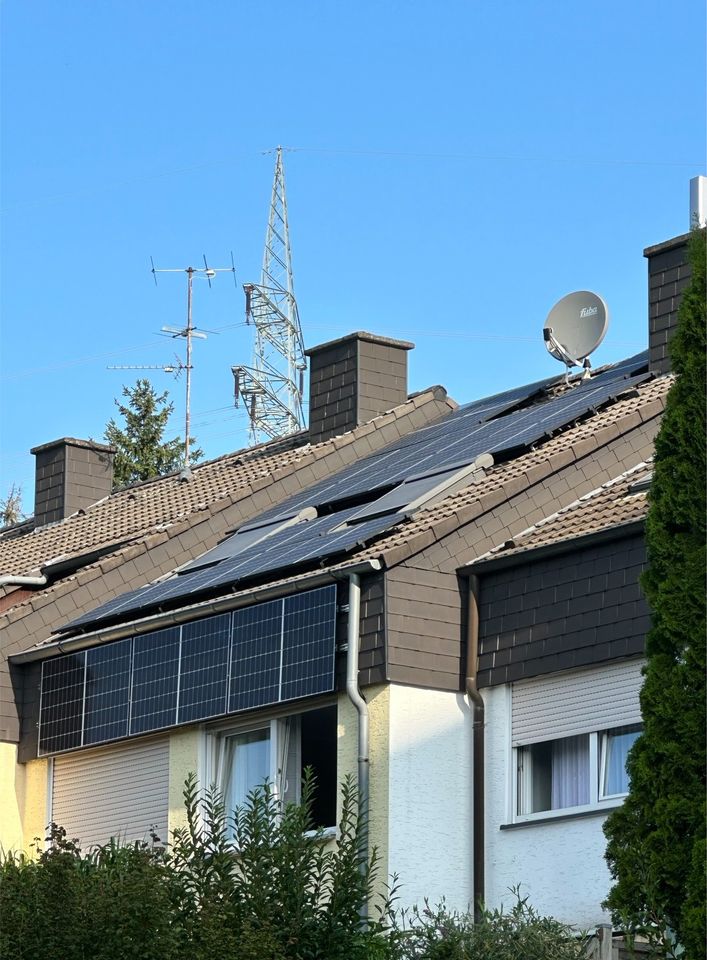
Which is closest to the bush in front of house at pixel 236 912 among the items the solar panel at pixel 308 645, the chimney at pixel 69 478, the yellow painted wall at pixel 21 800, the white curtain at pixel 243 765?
the solar panel at pixel 308 645

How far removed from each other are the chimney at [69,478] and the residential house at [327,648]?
20.0 feet

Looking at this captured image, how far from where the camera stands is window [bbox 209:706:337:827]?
61.4 feet

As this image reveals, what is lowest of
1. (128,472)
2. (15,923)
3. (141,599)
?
(15,923)

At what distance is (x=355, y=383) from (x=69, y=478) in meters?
5.36

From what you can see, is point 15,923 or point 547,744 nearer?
point 15,923

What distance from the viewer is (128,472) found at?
47.0 meters

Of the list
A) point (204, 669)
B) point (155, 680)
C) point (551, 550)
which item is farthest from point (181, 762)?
point (551, 550)

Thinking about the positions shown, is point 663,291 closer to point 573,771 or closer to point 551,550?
point 551,550

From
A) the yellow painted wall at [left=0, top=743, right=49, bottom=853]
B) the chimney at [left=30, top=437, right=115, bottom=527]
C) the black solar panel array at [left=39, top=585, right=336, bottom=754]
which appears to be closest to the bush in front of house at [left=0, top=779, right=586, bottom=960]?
the black solar panel array at [left=39, top=585, right=336, bottom=754]

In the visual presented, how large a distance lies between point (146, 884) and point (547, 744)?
4986 millimetres

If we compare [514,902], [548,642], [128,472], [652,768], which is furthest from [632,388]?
[128,472]

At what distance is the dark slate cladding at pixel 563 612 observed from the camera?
16.9 meters

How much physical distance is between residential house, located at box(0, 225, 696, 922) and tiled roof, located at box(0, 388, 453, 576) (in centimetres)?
95

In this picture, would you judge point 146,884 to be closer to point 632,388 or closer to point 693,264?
point 693,264
